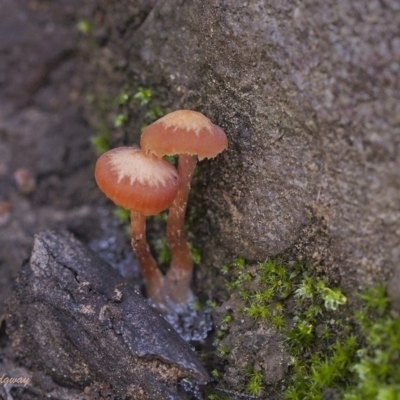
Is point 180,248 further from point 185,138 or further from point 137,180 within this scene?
point 185,138

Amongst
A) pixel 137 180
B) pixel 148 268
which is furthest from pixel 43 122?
A: pixel 137 180

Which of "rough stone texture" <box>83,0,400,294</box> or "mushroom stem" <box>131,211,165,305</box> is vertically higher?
"rough stone texture" <box>83,0,400,294</box>

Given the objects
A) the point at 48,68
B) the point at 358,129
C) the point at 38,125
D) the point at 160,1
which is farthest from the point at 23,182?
the point at 358,129

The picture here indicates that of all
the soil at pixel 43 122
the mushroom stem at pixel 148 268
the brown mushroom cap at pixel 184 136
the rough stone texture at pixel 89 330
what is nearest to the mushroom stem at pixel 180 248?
the mushroom stem at pixel 148 268

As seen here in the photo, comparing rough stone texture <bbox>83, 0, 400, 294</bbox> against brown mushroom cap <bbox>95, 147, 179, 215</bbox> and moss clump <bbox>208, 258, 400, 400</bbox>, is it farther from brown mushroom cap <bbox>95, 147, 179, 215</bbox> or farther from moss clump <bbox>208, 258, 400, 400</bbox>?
brown mushroom cap <bbox>95, 147, 179, 215</bbox>
